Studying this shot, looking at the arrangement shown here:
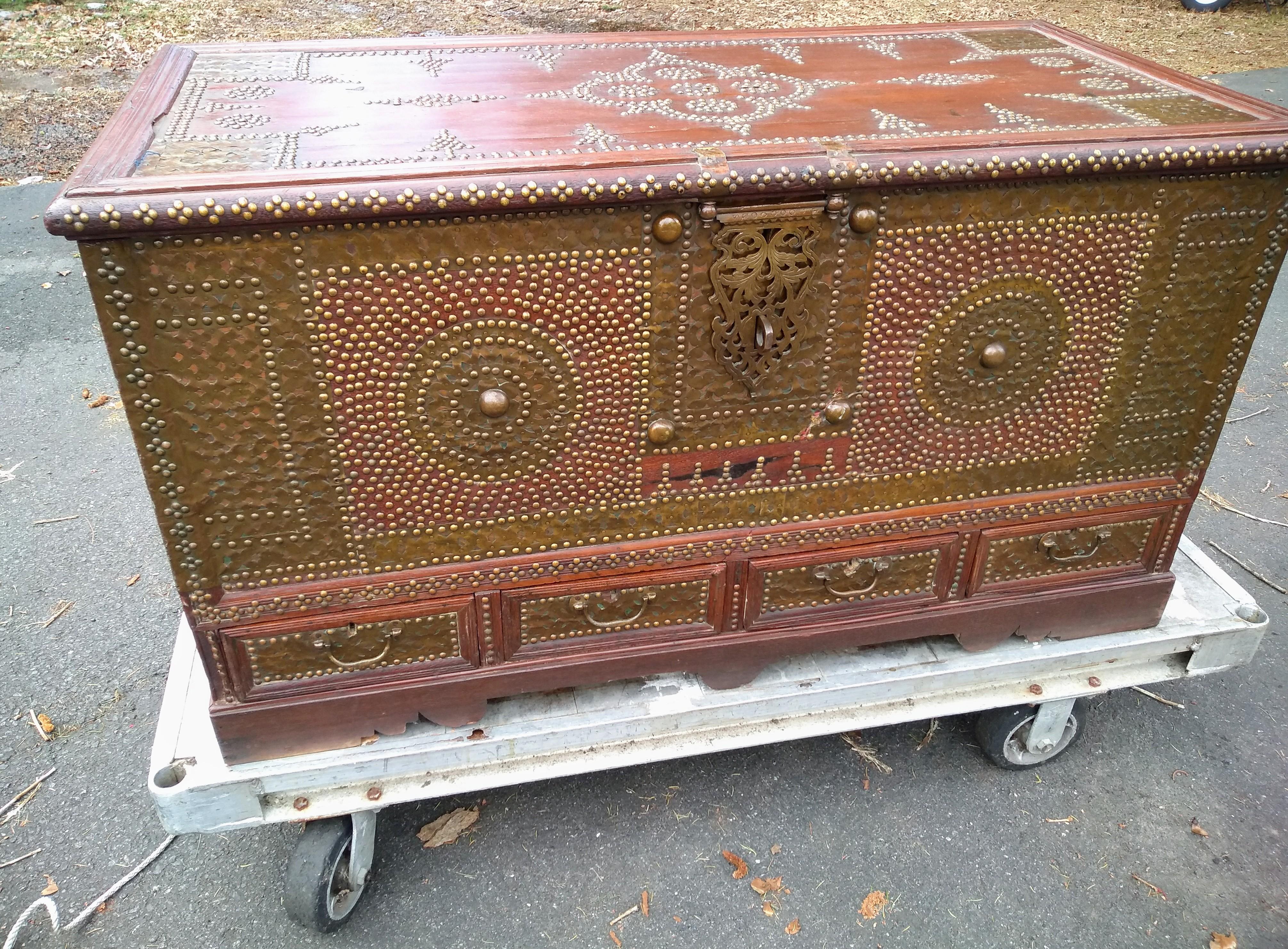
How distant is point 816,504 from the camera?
1939 mm

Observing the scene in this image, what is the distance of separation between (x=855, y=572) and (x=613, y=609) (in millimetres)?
544

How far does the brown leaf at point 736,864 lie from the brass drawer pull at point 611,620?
24.3 inches

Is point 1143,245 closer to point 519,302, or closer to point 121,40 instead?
point 519,302

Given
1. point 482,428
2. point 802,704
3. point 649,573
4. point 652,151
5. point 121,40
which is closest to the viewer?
point 652,151

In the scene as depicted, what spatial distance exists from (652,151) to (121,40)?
6.82 meters

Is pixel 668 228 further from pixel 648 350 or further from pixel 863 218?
pixel 863 218

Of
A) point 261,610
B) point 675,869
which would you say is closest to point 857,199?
point 261,610

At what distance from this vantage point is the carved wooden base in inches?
72.6

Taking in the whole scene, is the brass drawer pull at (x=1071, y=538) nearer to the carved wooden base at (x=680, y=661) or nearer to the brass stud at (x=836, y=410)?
the carved wooden base at (x=680, y=661)

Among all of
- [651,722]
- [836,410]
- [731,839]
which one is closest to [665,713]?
[651,722]

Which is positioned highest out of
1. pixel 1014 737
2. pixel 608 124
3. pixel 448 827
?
pixel 608 124

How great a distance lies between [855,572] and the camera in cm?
202

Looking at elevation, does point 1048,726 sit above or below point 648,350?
below

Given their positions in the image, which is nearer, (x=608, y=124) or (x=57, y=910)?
(x=608, y=124)
